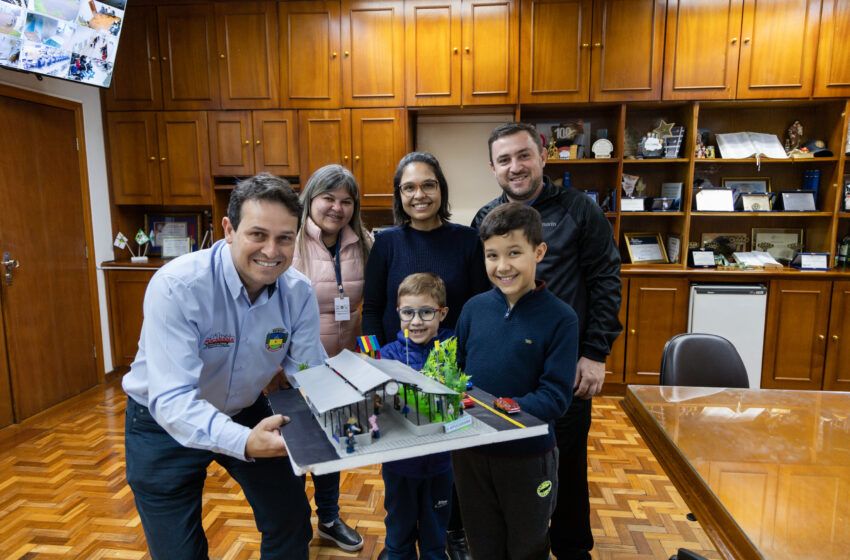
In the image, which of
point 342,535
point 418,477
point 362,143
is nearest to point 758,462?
point 418,477

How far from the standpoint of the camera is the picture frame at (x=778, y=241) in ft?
13.2

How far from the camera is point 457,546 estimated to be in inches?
76.5

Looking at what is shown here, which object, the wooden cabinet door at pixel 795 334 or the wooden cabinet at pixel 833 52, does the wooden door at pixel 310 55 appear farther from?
the wooden cabinet door at pixel 795 334

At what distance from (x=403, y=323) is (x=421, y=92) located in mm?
→ 2651

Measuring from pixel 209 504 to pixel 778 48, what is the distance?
15.4 ft

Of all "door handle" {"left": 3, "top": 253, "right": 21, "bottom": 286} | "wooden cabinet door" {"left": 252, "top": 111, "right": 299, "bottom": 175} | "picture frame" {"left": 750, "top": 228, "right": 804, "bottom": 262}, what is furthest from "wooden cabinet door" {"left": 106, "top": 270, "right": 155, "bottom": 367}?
"picture frame" {"left": 750, "top": 228, "right": 804, "bottom": 262}

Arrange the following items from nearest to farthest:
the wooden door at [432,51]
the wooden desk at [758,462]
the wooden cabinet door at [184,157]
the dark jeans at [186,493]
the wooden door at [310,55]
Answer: the wooden desk at [758,462]
the dark jeans at [186,493]
the wooden door at [432,51]
the wooden door at [310,55]
the wooden cabinet door at [184,157]

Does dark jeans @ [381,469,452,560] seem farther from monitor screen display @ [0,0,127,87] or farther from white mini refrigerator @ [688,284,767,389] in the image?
monitor screen display @ [0,0,127,87]

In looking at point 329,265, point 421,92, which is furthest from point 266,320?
point 421,92

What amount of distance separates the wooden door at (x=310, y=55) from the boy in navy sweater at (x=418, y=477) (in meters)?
2.73

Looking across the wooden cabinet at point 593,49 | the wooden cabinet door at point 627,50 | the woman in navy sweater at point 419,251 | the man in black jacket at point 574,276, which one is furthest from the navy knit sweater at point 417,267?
the wooden cabinet door at point 627,50

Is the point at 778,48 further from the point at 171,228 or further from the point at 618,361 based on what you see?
the point at 171,228

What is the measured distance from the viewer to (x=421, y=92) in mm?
3832

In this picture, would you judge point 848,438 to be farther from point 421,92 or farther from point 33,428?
point 33,428
